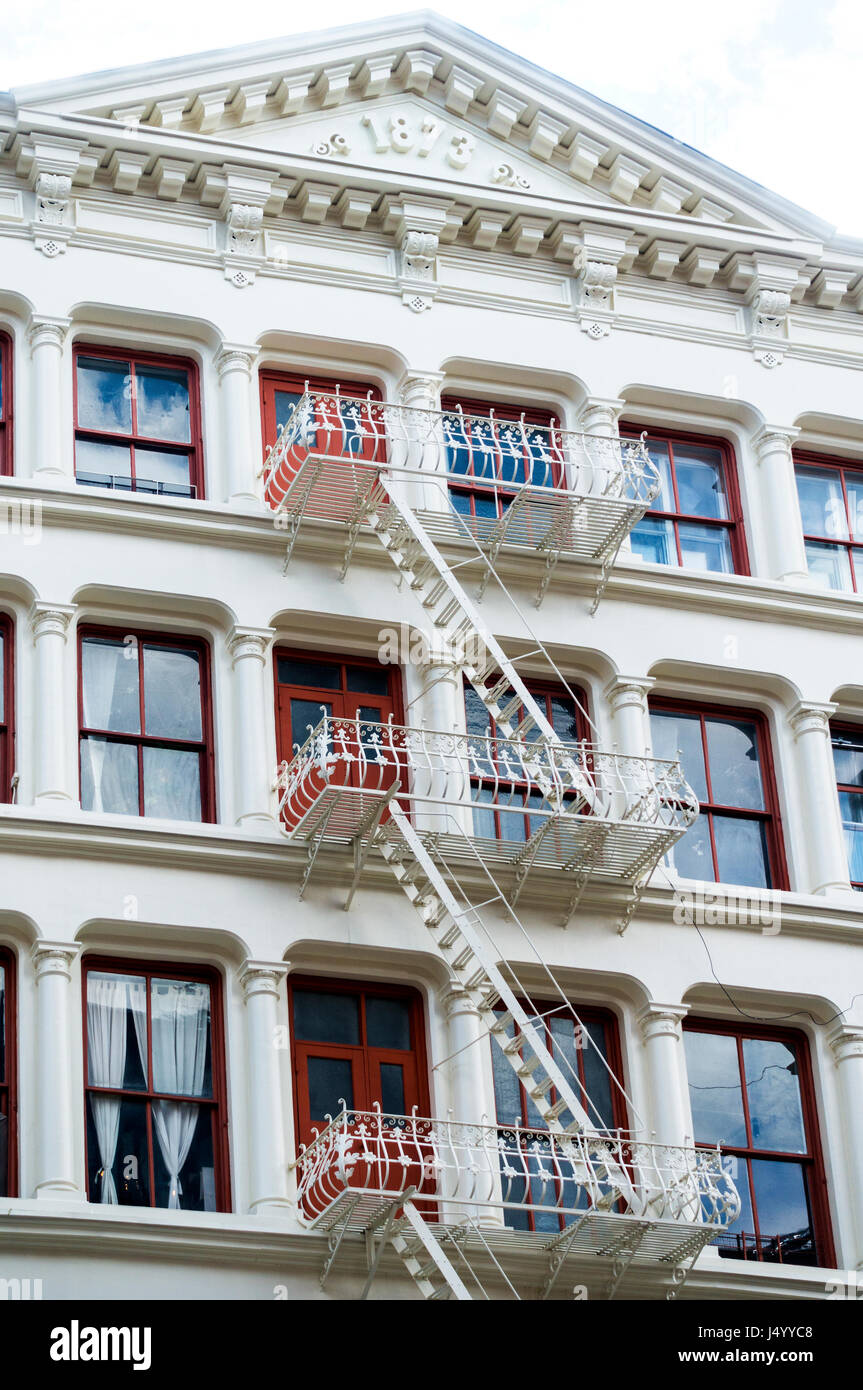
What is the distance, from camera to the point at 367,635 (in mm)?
26297

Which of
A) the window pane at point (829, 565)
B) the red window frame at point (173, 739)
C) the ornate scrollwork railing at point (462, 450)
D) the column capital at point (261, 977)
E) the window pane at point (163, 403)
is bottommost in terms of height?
the column capital at point (261, 977)

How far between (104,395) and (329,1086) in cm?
742

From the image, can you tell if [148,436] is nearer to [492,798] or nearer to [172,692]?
[172,692]

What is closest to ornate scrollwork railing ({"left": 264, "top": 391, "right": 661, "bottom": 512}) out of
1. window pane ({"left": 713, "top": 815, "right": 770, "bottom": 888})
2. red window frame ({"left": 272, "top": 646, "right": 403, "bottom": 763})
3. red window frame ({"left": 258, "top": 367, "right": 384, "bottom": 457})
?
red window frame ({"left": 258, "top": 367, "right": 384, "bottom": 457})

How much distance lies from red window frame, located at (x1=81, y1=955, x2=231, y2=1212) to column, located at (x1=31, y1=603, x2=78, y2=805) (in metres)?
1.55

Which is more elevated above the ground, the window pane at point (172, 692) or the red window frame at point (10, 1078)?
the window pane at point (172, 692)

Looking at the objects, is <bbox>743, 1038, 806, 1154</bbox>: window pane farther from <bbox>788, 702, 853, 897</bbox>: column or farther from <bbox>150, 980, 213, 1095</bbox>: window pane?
<bbox>150, 980, 213, 1095</bbox>: window pane

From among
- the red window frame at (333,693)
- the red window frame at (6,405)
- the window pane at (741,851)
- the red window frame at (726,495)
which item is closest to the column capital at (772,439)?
the red window frame at (726,495)

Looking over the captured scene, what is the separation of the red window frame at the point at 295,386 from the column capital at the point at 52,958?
6491mm

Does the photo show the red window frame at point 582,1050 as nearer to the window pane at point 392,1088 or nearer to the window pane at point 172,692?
the window pane at point 392,1088

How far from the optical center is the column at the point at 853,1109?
2472cm

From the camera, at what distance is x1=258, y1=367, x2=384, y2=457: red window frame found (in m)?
27.6

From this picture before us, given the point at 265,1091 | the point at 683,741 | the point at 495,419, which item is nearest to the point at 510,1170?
the point at 265,1091

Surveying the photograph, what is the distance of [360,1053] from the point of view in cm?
2425
